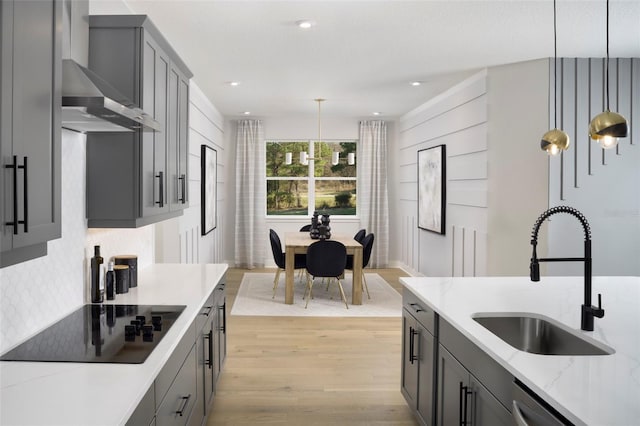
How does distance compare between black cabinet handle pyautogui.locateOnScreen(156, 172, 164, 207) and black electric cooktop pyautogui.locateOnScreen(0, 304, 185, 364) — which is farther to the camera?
black cabinet handle pyautogui.locateOnScreen(156, 172, 164, 207)

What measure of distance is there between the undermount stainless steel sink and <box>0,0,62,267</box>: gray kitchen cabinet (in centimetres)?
175

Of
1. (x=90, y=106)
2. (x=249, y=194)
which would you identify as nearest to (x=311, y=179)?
(x=249, y=194)

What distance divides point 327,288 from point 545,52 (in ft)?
12.4

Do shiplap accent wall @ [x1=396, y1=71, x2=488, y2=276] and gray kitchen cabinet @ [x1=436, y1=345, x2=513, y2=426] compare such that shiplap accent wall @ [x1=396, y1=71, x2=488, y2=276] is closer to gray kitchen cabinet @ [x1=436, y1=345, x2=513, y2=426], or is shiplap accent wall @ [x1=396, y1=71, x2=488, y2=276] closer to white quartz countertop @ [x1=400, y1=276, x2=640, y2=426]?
white quartz countertop @ [x1=400, y1=276, x2=640, y2=426]

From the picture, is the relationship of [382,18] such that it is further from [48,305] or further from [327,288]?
[327,288]

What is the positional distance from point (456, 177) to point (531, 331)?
399cm

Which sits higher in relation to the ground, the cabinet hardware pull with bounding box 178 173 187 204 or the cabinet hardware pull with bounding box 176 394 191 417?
the cabinet hardware pull with bounding box 178 173 187 204

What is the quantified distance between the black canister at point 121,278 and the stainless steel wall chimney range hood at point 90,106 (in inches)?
33.1

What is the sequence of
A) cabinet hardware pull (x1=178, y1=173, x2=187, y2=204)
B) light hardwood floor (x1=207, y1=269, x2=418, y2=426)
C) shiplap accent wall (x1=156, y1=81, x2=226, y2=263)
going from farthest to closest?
shiplap accent wall (x1=156, y1=81, x2=226, y2=263), cabinet hardware pull (x1=178, y1=173, x2=187, y2=204), light hardwood floor (x1=207, y1=269, x2=418, y2=426)

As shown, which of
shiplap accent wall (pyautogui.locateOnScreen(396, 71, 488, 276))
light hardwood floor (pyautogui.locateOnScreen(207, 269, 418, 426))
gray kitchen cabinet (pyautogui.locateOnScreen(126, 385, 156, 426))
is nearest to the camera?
gray kitchen cabinet (pyautogui.locateOnScreen(126, 385, 156, 426))

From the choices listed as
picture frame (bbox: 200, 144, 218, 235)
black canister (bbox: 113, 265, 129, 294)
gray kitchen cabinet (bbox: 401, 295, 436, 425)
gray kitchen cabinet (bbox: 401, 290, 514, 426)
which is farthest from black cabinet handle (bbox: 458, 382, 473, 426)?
picture frame (bbox: 200, 144, 218, 235)

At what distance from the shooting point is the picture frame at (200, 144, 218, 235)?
6352 mm

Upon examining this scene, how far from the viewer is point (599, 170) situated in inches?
180

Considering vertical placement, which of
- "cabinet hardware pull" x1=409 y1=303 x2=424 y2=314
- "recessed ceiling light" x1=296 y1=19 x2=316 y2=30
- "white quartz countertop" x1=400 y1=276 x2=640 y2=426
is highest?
"recessed ceiling light" x1=296 y1=19 x2=316 y2=30
